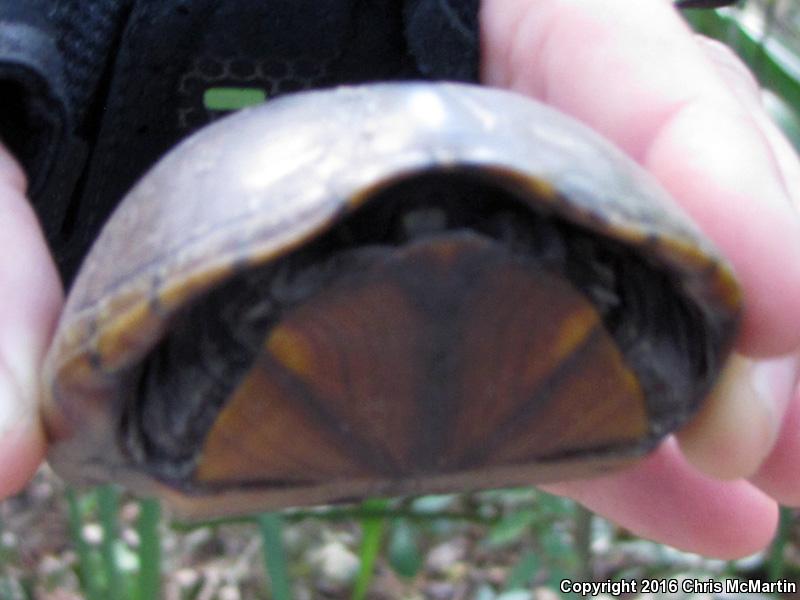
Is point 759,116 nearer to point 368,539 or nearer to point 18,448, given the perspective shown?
point 18,448

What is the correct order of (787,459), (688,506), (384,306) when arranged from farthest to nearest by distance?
1. (688,506)
2. (787,459)
3. (384,306)

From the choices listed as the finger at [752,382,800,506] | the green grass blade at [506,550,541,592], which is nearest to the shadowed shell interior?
the finger at [752,382,800,506]

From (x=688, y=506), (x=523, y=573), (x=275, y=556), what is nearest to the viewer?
(x=688, y=506)

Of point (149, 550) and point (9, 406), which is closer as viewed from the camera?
point (9, 406)

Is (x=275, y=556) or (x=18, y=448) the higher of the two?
(x=18, y=448)

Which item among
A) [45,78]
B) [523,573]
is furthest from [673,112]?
[523,573]

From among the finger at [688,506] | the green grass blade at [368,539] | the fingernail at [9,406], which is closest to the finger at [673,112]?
the finger at [688,506]

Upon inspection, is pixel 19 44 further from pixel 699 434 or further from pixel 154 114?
pixel 699 434
